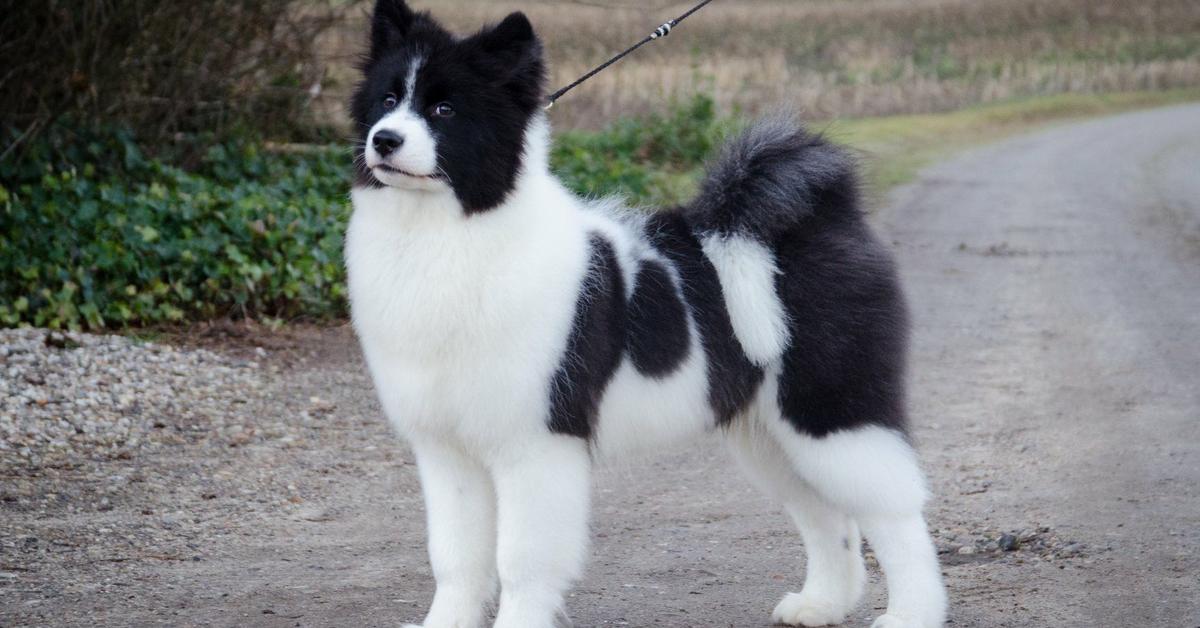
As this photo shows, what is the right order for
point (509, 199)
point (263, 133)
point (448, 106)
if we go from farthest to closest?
1. point (263, 133)
2. point (509, 199)
3. point (448, 106)

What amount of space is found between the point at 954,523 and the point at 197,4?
848cm

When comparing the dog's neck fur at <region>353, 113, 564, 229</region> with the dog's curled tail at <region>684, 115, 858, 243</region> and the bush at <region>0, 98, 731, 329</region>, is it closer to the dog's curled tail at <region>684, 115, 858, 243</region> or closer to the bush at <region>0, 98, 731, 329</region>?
the dog's curled tail at <region>684, 115, 858, 243</region>

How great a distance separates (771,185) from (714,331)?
20.8 inches

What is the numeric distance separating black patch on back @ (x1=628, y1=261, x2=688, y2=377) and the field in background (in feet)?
35.1

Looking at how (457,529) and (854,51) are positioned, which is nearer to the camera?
(457,529)

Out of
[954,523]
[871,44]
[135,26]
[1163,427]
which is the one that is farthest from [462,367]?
[871,44]

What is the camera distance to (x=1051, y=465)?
636cm

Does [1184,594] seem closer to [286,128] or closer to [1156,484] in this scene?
[1156,484]

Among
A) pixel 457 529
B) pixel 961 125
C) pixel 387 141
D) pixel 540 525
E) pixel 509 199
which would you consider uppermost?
pixel 387 141

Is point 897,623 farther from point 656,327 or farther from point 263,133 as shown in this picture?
point 263,133

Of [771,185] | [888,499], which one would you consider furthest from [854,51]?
[888,499]

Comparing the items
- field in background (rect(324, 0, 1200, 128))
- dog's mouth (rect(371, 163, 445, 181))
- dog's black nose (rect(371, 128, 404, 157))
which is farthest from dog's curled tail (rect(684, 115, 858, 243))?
field in background (rect(324, 0, 1200, 128))

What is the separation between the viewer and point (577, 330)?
4102mm

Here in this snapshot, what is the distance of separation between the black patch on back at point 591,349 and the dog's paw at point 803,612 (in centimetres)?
99
